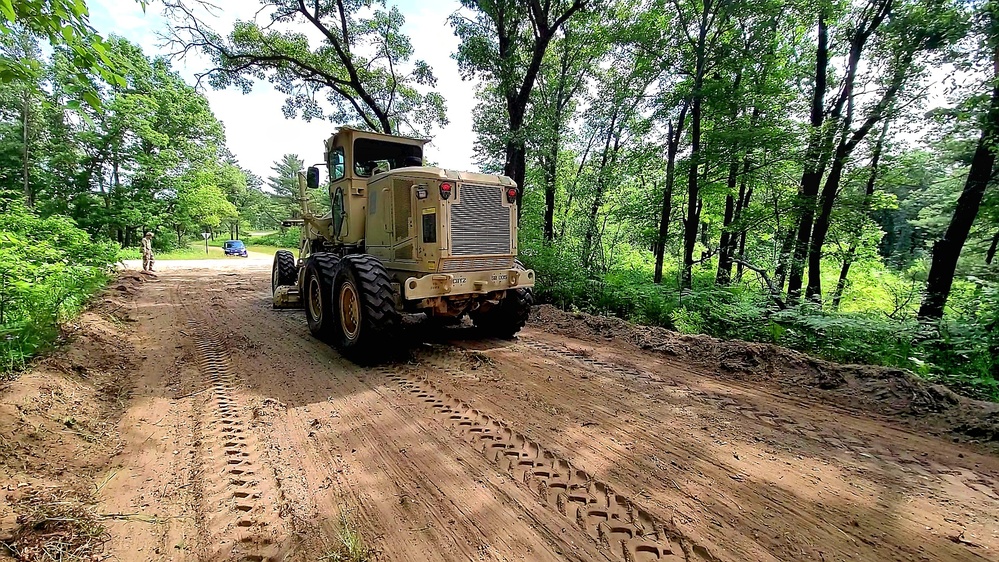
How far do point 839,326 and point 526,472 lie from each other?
16.2 feet

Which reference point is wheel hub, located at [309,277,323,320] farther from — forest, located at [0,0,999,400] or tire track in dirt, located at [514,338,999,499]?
tire track in dirt, located at [514,338,999,499]

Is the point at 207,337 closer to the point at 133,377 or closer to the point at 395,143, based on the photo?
the point at 133,377

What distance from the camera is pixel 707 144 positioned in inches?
396

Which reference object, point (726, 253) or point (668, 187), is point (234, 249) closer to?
point (668, 187)

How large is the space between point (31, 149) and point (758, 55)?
35941 mm

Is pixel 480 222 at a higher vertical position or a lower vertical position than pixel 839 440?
higher

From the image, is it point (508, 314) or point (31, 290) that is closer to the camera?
point (31, 290)

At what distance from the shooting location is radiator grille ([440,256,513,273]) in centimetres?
524

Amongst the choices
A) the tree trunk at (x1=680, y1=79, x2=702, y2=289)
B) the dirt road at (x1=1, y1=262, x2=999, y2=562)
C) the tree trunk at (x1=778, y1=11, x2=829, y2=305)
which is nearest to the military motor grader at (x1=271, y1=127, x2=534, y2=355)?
the dirt road at (x1=1, y1=262, x2=999, y2=562)

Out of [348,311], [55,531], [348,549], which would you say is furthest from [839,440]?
[348,311]

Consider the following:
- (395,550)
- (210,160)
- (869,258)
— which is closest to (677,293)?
(395,550)

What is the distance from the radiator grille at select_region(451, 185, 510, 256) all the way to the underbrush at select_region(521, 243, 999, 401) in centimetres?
335

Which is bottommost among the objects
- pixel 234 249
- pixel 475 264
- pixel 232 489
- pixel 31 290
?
pixel 232 489

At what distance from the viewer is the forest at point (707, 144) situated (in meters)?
4.82
